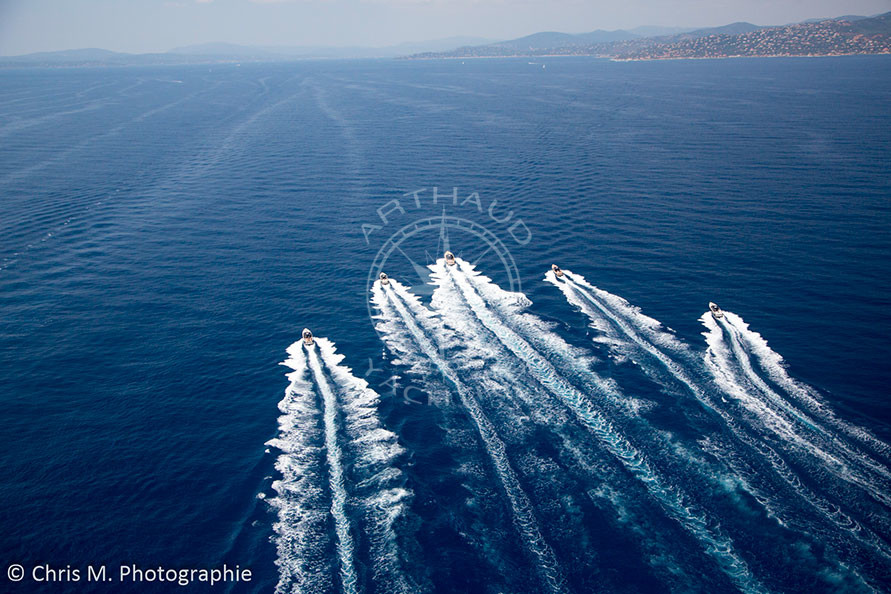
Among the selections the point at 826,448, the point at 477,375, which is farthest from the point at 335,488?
the point at 826,448

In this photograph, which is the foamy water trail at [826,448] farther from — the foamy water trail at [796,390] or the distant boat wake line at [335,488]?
the distant boat wake line at [335,488]

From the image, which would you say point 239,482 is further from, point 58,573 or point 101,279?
point 101,279

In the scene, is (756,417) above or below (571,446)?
above

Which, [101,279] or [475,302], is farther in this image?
[101,279]

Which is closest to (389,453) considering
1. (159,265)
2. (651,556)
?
(651,556)

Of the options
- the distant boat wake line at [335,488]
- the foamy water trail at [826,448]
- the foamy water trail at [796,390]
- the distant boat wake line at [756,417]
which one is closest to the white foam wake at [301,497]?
the distant boat wake line at [335,488]

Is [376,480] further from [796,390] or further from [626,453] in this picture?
[796,390]

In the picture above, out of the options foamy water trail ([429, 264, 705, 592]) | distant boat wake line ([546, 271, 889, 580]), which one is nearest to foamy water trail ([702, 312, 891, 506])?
distant boat wake line ([546, 271, 889, 580])
